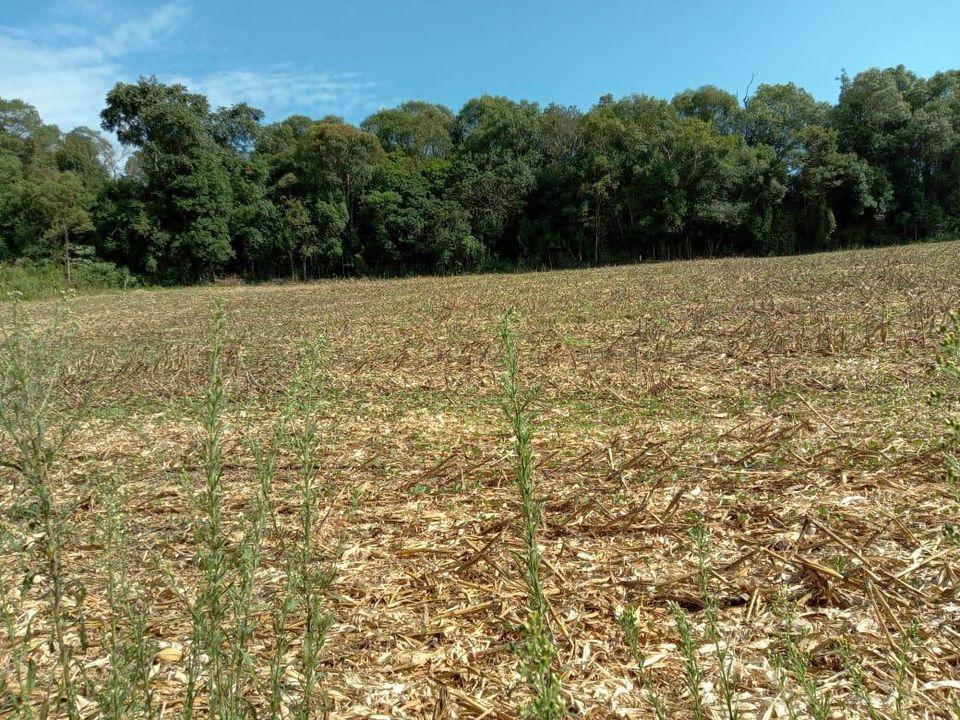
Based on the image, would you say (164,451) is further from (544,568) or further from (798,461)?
(798,461)

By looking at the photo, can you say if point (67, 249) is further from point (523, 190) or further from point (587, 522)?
point (587, 522)

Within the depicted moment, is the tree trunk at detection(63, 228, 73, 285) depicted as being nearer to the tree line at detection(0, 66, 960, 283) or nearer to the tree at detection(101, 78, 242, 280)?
the tree line at detection(0, 66, 960, 283)

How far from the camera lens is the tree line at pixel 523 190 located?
136 ft

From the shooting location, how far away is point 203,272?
44.9 meters

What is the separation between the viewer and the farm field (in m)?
2.71

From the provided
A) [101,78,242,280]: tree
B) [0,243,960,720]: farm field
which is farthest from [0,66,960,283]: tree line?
[0,243,960,720]: farm field

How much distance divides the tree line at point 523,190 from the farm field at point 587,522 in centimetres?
3637

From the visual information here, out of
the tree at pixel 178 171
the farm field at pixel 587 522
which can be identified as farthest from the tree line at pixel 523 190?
the farm field at pixel 587 522

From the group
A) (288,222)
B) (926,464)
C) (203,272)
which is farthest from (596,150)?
(926,464)

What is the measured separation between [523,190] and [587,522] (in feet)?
151

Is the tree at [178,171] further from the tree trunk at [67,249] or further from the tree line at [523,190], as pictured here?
the tree trunk at [67,249]

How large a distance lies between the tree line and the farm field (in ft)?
119

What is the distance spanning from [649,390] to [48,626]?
6447mm

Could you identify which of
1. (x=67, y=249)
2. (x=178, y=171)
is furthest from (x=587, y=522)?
(x=178, y=171)
